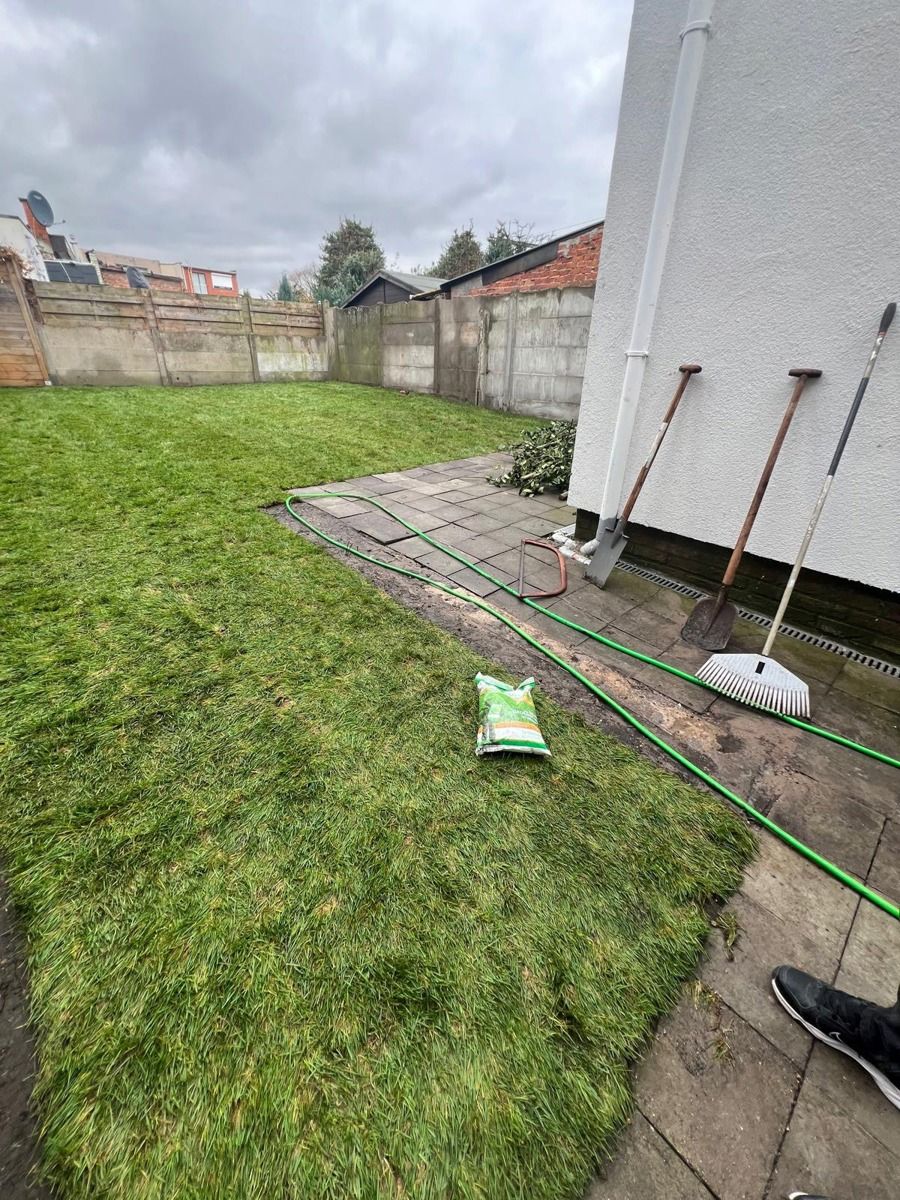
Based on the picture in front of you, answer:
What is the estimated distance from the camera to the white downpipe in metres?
2.22

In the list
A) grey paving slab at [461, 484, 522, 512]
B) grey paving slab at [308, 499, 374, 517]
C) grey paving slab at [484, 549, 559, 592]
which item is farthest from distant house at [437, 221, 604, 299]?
grey paving slab at [484, 549, 559, 592]

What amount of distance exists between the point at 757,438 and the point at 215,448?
5.28m

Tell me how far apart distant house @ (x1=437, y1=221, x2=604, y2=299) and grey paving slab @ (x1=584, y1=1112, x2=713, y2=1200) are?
8.85 metres

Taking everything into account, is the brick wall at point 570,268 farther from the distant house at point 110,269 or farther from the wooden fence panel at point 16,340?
the distant house at point 110,269

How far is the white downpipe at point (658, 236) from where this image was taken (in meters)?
2.22

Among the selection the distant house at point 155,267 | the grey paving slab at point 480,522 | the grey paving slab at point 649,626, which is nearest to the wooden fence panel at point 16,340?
the grey paving slab at point 480,522

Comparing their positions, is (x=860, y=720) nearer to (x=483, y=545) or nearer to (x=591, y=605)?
(x=591, y=605)

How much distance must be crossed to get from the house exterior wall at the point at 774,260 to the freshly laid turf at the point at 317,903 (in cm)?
171

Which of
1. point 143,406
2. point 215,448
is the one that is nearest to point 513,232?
point 143,406


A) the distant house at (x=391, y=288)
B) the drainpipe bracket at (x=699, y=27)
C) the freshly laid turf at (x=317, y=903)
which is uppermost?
the distant house at (x=391, y=288)

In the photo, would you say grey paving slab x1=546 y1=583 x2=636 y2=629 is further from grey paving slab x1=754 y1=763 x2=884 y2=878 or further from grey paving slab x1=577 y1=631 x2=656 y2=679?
grey paving slab x1=754 y1=763 x2=884 y2=878

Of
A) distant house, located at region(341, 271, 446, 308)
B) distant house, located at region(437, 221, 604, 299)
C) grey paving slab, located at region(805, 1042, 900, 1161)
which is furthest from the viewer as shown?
distant house, located at region(341, 271, 446, 308)

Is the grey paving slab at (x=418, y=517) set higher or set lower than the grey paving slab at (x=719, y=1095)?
higher

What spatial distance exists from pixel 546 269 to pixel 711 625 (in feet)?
38.3
